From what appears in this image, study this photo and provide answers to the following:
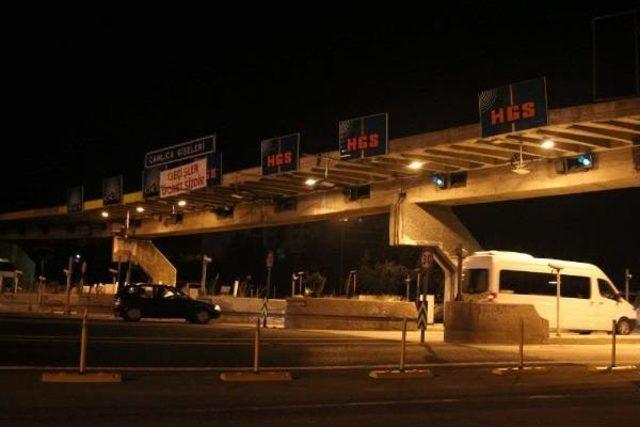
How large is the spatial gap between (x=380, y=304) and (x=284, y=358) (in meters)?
13.6

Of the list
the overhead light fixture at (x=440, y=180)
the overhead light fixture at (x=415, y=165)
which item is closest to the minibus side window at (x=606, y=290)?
the overhead light fixture at (x=440, y=180)

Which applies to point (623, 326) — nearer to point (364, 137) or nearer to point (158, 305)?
point (364, 137)

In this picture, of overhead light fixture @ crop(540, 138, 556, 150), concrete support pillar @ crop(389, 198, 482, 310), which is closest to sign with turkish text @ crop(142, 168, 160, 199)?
concrete support pillar @ crop(389, 198, 482, 310)

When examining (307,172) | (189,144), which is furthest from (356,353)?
(189,144)

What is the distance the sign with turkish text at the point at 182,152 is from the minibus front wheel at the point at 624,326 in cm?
1826

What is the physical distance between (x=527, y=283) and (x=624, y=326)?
15.4ft

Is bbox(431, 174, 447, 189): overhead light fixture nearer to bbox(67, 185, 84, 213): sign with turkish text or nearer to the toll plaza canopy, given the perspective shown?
the toll plaza canopy

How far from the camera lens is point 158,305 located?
33.2 m

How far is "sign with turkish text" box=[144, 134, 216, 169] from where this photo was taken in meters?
39.1

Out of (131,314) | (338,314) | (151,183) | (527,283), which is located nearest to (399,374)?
(527,283)

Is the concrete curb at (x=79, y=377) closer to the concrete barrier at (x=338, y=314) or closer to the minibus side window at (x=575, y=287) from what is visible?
the concrete barrier at (x=338, y=314)

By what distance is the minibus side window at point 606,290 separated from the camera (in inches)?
1175

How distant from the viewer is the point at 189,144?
40625 millimetres

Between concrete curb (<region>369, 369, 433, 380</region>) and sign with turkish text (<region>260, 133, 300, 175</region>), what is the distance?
1766cm
